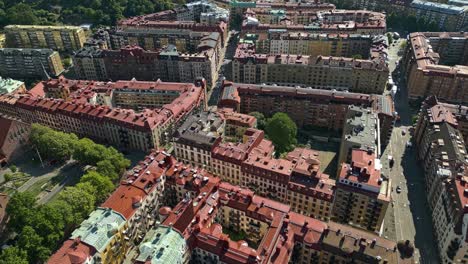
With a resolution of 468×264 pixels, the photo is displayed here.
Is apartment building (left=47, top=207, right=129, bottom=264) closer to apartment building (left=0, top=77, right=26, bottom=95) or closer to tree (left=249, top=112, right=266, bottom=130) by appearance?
tree (left=249, top=112, right=266, bottom=130)

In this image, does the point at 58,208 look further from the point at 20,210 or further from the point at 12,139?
the point at 12,139

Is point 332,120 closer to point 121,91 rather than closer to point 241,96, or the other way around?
point 241,96

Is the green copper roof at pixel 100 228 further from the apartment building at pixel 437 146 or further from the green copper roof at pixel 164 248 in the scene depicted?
the apartment building at pixel 437 146

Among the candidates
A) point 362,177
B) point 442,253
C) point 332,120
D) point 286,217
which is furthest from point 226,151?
point 442,253

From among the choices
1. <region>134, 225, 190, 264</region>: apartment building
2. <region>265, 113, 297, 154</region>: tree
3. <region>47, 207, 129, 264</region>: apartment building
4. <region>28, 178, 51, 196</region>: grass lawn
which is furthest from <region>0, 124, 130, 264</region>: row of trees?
<region>265, 113, 297, 154</region>: tree

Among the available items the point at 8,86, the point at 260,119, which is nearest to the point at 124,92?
the point at 8,86

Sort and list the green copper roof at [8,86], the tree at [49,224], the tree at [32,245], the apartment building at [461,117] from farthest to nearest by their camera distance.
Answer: the green copper roof at [8,86] → the apartment building at [461,117] → the tree at [49,224] → the tree at [32,245]

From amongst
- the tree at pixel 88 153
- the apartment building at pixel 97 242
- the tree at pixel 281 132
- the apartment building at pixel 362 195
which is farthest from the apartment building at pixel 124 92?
the apartment building at pixel 362 195
